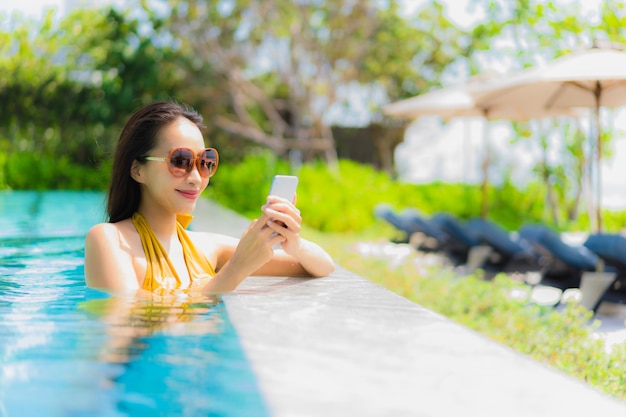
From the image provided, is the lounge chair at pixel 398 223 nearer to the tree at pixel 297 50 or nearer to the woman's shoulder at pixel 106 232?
the woman's shoulder at pixel 106 232

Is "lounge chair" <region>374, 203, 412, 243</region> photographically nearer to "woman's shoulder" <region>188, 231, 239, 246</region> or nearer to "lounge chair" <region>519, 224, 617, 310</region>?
"lounge chair" <region>519, 224, 617, 310</region>

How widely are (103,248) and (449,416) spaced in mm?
1637

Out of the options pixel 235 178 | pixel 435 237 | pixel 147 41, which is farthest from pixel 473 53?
pixel 435 237

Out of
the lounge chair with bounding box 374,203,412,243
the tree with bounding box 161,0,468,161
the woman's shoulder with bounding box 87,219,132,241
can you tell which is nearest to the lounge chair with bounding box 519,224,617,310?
the lounge chair with bounding box 374,203,412,243

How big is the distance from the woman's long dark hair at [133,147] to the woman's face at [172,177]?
4 cm

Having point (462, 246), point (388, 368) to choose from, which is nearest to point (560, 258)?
point (462, 246)

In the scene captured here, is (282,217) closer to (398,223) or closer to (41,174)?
(398,223)

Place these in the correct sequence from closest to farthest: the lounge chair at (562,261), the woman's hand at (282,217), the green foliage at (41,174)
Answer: the woman's hand at (282,217), the lounge chair at (562,261), the green foliage at (41,174)

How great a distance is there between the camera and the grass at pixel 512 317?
4.05 metres

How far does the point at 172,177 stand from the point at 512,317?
132 inches

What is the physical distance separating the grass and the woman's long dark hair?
93.8 inches

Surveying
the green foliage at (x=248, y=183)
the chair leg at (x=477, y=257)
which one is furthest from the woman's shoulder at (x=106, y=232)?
the green foliage at (x=248, y=183)

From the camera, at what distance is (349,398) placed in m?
1.70

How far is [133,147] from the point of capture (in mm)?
2963
